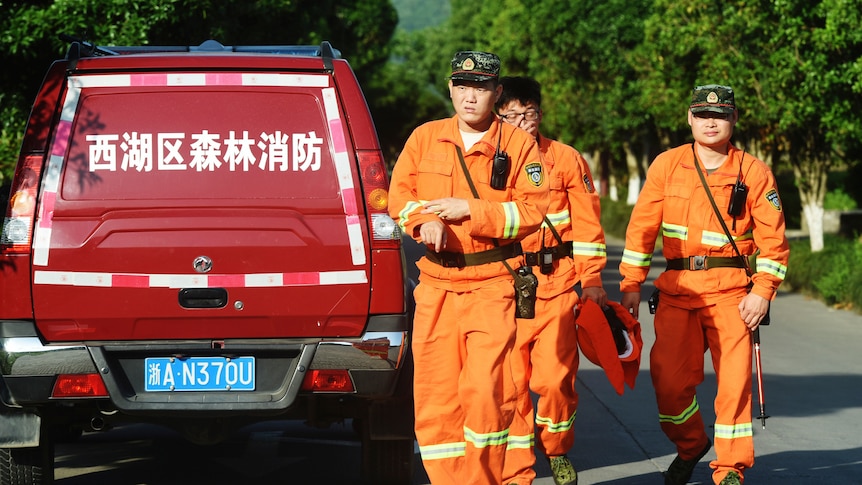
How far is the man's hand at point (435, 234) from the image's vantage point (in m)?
5.38

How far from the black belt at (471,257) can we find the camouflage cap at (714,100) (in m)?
1.44

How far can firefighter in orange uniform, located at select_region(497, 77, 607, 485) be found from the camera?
6.81 metres

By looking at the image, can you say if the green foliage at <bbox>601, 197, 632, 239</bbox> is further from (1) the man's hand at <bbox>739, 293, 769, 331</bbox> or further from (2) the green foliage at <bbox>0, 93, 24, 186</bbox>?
(1) the man's hand at <bbox>739, 293, 769, 331</bbox>

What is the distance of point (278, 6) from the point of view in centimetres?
1869

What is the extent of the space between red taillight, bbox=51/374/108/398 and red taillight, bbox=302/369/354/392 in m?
0.81

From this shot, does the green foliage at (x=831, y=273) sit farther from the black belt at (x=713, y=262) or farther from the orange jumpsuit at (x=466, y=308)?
the orange jumpsuit at (x=466, y=308)

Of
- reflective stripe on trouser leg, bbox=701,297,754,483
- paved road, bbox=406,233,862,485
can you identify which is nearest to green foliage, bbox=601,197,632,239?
paved road, bbox=406,233,862,485

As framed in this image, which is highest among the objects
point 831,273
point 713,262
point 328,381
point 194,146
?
point 194,146

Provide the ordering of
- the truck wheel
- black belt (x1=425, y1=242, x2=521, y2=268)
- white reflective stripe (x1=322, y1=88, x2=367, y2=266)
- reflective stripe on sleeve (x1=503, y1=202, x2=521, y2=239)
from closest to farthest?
reflective stripe on sleeve (x1=503, y1=202, x2=521, y2=239)
black belt (x1=425, y1=242, x2=521, y2=268)
white reflective stripe (x1=322, y1=88, x2=367, y2=266)
the truck wheel

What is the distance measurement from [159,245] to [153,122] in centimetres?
50

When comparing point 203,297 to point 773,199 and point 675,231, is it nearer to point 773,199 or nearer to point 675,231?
point 675,231

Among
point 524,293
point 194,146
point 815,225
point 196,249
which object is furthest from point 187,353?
point 815,225

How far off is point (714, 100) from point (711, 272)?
774 millimetres

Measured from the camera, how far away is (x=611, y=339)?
6.73m
